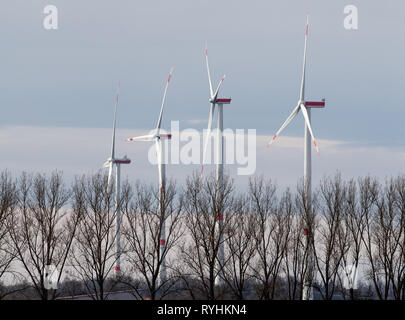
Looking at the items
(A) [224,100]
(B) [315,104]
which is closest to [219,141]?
(A) [224,100]

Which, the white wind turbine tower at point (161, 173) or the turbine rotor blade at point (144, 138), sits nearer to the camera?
the white wind turbine tower at point (161, 173)

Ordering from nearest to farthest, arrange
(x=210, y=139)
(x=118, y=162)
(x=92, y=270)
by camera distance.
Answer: (x=92, y=270) < (x=210, y=139) < (x=118, y=162)

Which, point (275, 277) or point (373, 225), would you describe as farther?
point (373, 225)

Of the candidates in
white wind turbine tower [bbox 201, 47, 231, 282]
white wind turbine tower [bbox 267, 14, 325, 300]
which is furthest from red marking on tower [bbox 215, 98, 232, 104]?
white wind turbine tower [bbox 267, 14, 325, 300]

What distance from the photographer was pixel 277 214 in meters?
58.4

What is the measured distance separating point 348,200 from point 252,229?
361 inches

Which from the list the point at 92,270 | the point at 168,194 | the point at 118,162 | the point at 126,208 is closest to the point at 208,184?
the point at 168,194

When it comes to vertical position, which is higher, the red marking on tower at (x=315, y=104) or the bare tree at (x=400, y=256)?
the red marking on tower at (x=315, y=104)

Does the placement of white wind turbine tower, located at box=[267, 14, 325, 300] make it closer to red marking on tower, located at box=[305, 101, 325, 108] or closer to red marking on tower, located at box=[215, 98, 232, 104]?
red marking on tower, located at box=[305, 101, 325, 108]

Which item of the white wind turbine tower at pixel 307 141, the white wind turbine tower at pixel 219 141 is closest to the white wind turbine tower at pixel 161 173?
the white wind turbine tower at pixel 219 141

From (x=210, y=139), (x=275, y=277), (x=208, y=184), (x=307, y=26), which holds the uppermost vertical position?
(x=307, y=26)

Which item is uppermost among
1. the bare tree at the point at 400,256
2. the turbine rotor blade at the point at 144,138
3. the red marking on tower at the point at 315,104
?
the red marking on tower at the point at 315,104

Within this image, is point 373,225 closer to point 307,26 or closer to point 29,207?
point 307,26

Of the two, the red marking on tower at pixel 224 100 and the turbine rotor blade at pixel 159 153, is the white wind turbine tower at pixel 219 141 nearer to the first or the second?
the red marking on tower at pixel 224 100
